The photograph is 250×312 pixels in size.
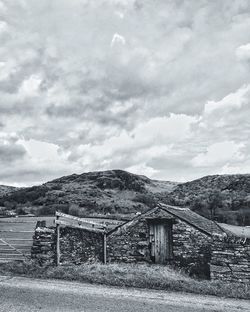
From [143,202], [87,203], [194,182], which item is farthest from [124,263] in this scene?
[194,182]

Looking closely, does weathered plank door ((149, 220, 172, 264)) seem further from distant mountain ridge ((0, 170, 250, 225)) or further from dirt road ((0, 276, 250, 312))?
distant mountain ridge ((0, 170, 250, 225))

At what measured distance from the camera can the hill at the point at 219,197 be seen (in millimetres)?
42281

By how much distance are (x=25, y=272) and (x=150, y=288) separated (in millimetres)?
4869

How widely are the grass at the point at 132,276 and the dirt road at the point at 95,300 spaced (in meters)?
0.73

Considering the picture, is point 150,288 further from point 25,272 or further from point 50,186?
point 50,186

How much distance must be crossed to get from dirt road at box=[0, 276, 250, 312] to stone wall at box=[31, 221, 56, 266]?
3.62 metres

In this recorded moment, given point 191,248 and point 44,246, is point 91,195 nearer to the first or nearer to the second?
point 191,248

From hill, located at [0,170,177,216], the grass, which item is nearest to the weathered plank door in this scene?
the grass

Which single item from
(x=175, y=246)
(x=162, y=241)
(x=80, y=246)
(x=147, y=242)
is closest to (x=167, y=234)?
(x=162, y=241)

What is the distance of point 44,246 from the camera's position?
586 inches

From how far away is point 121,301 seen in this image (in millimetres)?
9258

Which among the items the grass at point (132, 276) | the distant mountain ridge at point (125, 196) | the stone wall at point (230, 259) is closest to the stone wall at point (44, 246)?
the grass at point (132, 276)

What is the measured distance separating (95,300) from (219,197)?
5011 centimetres

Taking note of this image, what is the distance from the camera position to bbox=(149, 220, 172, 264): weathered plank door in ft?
54.2
